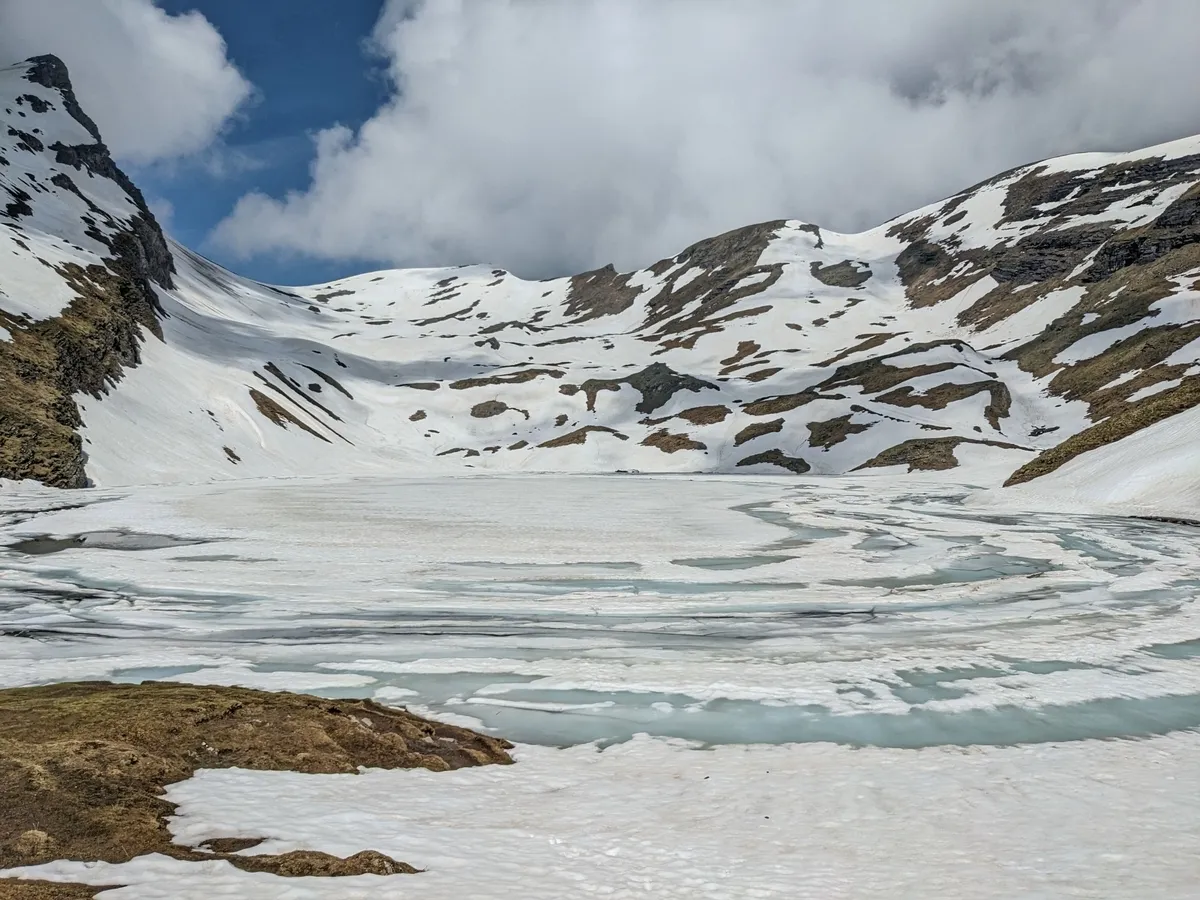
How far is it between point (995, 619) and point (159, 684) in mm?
12934

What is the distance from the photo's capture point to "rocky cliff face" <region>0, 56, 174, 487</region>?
41844mm

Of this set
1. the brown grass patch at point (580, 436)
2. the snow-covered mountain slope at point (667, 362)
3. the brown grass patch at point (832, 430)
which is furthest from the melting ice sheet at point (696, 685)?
the brown grass patch at point (580, 436)

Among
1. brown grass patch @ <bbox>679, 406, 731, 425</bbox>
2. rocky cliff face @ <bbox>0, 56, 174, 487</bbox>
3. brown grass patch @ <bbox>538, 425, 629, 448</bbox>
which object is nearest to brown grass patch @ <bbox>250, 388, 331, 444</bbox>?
rocky cliff face @ <bbox>0, 56, 174, 487</bbox>

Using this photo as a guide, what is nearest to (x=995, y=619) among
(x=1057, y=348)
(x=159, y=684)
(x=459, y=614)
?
(x=459, y=614)

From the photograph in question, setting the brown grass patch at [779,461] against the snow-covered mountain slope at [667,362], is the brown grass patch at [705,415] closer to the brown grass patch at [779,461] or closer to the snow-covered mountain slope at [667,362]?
the snow-covered mountain slope at [667,362]

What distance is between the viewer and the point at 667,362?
441 ft

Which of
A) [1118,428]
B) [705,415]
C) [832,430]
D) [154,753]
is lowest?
[154,753]

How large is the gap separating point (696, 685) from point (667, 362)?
12633cm

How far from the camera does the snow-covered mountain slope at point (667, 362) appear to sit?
5391 cm

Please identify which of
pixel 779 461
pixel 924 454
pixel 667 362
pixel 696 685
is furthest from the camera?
pixel 667 362

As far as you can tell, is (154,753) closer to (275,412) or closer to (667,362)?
(275,412)

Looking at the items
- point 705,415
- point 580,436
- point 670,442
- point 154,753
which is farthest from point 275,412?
point 154,753

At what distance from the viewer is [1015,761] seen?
7.32m

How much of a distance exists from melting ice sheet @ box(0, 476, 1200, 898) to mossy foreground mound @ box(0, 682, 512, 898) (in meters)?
0.28
